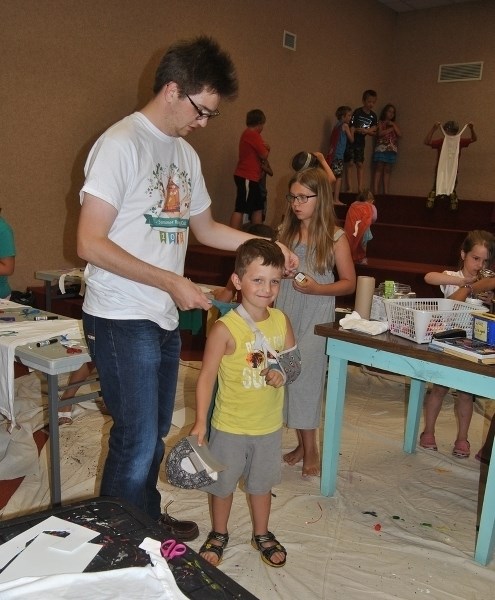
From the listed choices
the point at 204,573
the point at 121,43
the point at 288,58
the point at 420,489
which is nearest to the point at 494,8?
the point at 288,58

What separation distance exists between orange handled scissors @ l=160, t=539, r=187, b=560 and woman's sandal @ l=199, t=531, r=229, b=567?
1.10m

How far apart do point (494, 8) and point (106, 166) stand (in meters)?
9.26

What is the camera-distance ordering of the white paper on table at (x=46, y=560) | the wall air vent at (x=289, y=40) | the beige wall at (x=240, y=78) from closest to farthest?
the white paper on table at (x=46, y=560), the beige wall at (x=240, y=78), the wall air vent at (x=289, y=40)

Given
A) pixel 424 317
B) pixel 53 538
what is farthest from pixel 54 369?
pixel 424 317

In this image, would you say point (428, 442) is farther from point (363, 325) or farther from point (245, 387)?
point (245, 387)

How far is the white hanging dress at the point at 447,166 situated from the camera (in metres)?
7.91

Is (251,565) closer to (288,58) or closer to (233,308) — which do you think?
(233,308)

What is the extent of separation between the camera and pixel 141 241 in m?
1.67

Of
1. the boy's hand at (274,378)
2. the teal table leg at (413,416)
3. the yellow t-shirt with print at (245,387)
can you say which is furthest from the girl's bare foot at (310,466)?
the boy's hand at (274,378)

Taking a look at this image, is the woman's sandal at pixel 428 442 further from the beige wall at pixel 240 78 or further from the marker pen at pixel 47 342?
the beige wall at pixel 240 78

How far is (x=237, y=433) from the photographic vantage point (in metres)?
2.04

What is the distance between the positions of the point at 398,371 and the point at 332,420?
46 cm

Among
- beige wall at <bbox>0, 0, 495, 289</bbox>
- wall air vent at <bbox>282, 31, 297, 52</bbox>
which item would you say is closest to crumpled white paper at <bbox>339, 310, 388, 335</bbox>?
beige wall at <bbox>0, 0, 495, 289</bbox>

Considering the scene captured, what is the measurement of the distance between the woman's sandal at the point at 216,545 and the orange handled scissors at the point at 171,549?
1103 mm
